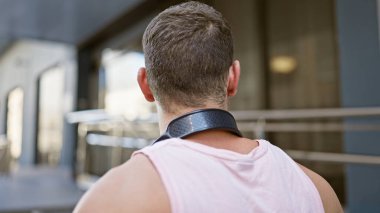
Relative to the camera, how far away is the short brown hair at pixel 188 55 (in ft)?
2.12

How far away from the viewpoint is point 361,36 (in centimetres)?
238

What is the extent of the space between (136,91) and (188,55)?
206 inches

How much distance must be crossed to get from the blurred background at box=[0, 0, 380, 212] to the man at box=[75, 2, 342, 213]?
16.3 inches

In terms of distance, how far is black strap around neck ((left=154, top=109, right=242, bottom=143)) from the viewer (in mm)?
641

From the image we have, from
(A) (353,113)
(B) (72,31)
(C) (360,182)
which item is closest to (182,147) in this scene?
(A) (353,113)

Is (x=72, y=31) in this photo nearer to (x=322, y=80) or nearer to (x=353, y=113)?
(x=322, y=80)

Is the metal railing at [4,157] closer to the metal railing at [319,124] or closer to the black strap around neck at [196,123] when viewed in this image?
the metal railing at [319,124]

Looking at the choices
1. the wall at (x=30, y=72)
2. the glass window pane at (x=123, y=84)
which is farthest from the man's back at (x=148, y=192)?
the wall at (x=30, y=72)

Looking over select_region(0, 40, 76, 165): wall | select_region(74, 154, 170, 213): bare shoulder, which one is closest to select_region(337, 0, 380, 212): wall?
select_region(74, 154, 170, 213): bare shoulder

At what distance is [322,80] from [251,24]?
1127mm

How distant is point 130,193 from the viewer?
558 mm

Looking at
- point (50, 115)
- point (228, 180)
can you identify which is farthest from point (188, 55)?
point (50, 115)

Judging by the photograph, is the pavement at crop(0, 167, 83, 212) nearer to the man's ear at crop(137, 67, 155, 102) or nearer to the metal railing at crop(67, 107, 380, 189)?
the metal railing at crop(67, 107, 380, 189)

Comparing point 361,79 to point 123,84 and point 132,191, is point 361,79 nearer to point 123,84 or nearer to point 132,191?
point 132,191
